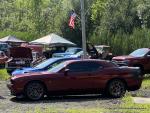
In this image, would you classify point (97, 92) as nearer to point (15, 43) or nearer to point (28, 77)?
point (28, 77)

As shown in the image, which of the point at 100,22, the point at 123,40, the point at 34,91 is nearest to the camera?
the point at 34,91

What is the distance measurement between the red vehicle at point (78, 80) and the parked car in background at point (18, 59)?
12588 millimetres

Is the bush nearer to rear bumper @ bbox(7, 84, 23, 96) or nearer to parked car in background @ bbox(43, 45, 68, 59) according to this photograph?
parked car in background @ bbox(43, 45, 68, 59)

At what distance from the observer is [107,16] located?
183 ft

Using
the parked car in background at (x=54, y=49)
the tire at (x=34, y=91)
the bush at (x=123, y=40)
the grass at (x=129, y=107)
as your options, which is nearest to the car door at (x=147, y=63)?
the grass at (x=129, y=107)

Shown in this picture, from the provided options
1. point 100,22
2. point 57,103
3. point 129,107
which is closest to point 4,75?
point 57,103

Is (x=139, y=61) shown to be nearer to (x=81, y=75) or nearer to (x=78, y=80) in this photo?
(x=81, y=75)

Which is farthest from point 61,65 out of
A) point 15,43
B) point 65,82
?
point 15,43

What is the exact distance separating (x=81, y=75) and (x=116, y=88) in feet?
5.01

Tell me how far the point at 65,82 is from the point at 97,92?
57.2 inches

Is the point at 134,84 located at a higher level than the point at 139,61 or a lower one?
lower

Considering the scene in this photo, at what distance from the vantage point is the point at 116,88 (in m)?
19.4

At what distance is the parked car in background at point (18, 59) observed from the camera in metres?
31.4

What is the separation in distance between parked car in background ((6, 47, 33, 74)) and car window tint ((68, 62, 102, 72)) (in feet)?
41.6
